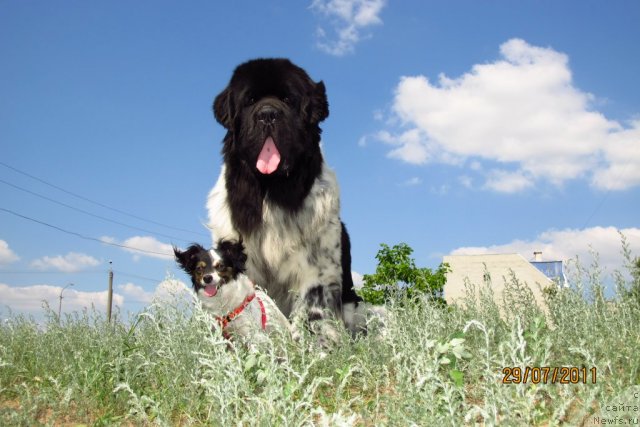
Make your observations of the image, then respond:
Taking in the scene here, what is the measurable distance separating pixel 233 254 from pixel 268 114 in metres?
1.39

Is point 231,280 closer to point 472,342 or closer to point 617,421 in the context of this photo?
point 472,342

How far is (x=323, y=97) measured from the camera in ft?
20.1

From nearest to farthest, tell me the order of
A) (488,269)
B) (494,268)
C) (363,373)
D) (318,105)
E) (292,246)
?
1. (363,373)
2. (292,246)
3. (318,105)
4. (488,269)
5. (494,268)

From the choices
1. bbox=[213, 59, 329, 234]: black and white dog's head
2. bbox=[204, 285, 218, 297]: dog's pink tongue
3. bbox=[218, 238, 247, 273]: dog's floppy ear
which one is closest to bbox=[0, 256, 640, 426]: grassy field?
bbox=[204, 285, 218, 297]: dog's pink tongue

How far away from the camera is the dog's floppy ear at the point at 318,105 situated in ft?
19.7

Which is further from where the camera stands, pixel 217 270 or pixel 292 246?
pixel 292 246

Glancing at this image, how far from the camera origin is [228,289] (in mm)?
5531

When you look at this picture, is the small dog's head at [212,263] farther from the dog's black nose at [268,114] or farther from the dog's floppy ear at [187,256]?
the dog's black nose at [268,114]

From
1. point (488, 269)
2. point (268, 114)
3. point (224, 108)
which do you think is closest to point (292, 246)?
point (268, 114)

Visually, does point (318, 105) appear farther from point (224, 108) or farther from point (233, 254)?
point (233, 254)

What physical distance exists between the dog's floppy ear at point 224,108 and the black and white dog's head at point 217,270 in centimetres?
126

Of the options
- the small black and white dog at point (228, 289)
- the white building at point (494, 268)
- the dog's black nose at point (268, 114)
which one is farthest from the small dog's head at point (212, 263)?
the white building at point (494, 268)
